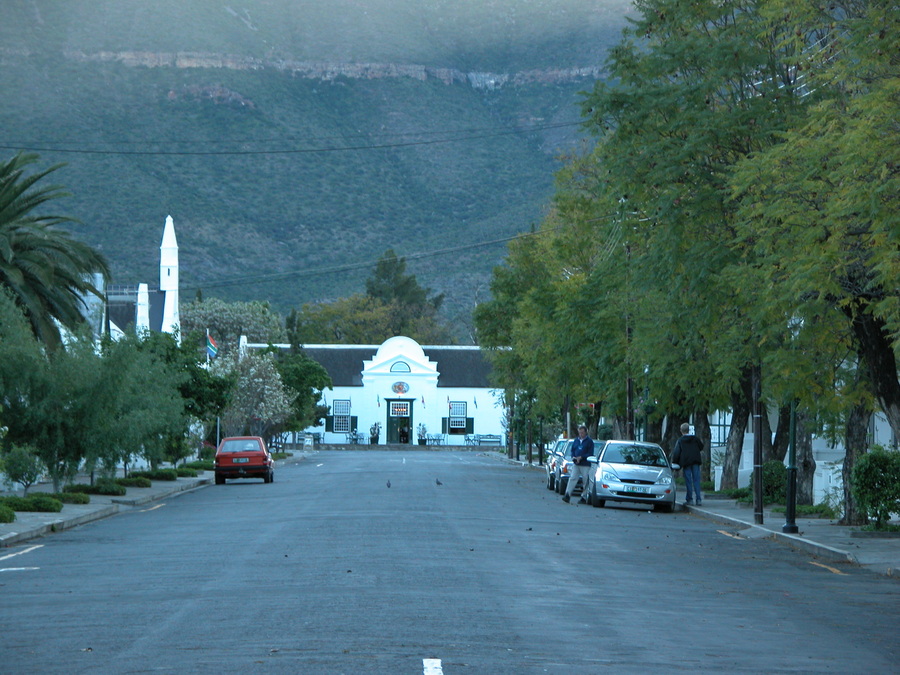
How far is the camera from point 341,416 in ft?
378

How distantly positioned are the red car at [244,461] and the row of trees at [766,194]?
49.4 ft

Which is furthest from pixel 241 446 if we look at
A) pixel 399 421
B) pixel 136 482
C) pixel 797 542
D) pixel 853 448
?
pixel 399 421

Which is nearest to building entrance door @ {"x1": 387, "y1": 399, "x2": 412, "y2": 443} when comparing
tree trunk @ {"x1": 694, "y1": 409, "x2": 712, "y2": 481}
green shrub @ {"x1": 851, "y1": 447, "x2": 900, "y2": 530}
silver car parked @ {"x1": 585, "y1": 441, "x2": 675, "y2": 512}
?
tree trunk @ {"x1": 694, "y1": 409, "x2": 712, "y2": 481}

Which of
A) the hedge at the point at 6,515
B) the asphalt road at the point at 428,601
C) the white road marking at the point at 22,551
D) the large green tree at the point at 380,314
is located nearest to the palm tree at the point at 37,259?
the hedge at the point at 6,515

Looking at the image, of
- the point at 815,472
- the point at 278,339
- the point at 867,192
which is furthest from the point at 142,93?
the point at 867,192

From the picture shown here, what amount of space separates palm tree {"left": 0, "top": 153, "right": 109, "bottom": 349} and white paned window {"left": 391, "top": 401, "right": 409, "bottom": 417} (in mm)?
82242

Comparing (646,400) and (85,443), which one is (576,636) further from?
(646,400)

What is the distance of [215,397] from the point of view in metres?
44.1

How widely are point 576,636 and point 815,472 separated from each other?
20582mm

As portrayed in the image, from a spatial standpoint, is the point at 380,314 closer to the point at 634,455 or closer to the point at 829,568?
the point at 634,455

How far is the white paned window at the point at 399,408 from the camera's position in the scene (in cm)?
11519

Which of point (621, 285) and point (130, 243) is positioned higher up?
point (130, 243)

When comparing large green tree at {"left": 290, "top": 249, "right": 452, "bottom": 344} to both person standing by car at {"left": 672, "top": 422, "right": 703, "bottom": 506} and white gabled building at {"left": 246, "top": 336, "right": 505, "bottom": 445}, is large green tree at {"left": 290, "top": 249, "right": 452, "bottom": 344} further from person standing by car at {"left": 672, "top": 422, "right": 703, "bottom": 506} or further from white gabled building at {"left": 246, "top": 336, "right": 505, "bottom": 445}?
person standing by car at {"left": 672, "top": 422, "right": 703, "bottom": 506}

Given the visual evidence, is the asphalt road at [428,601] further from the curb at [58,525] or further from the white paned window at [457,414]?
the white paned window at [457,414]
